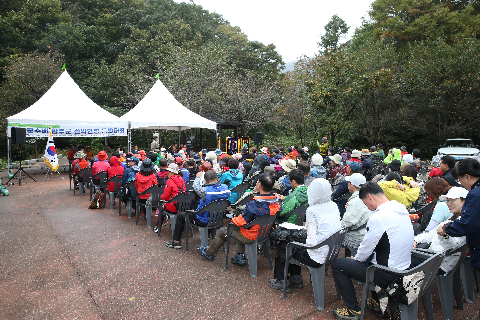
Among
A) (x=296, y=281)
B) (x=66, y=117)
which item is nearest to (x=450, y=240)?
(x=296, y=281)

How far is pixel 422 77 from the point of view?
16.2 meters

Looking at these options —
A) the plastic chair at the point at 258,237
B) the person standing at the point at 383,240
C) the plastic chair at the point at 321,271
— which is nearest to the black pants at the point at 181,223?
the plastic chair at the point at 258,237

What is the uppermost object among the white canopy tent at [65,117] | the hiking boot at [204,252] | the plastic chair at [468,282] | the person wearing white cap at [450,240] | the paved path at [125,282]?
the white canopy tent at [65,117]

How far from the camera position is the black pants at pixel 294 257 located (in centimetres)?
318

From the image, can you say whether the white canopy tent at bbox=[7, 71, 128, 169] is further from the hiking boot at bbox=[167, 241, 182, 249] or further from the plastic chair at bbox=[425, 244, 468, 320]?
the plastic chair at bbox=[425, 244, 468, 320]

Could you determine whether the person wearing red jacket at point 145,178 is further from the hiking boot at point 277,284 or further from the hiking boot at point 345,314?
the hiking boot at point 345,314

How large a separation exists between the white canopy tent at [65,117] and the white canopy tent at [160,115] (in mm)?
566

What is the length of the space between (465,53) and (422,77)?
203cm

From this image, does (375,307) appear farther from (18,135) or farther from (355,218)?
(18,135)

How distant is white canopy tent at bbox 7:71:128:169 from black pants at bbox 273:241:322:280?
8.62 m

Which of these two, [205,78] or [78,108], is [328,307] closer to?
[78,108]

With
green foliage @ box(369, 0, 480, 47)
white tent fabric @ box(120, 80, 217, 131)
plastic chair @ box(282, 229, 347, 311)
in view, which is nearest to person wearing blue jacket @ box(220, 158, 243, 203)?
plastic chair @ box(282, 229, 347, 311)

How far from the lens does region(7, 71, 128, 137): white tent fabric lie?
9680 mm

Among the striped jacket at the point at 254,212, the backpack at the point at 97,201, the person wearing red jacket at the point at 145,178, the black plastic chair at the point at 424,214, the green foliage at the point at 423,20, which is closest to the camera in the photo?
the striped jacket at the point at 254,212
